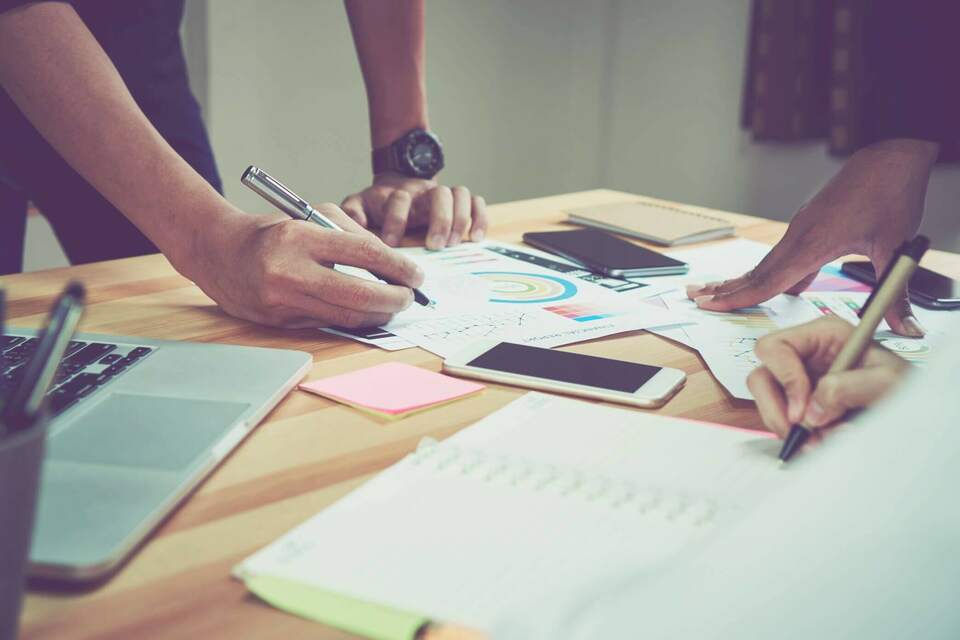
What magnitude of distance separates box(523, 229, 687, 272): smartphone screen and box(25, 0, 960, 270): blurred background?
6.73ft

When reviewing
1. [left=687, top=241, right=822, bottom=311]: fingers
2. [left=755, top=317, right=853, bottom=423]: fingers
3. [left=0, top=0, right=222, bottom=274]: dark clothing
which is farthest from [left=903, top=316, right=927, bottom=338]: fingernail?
[left=0, top=0, right=222, bottom=274]: dark clothing

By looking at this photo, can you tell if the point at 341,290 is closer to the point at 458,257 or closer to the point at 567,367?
the point at 567,367

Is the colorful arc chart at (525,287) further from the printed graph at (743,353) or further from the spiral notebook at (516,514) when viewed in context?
the spiral notebook at (516,514)

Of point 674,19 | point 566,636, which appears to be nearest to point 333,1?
point 674,19

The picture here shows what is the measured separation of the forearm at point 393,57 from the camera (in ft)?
4.43

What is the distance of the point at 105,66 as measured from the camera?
865 mm

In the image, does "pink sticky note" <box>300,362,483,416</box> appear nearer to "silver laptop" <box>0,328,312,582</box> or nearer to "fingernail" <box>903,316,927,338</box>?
"silver laptop" <box>0,328,312,582</box>

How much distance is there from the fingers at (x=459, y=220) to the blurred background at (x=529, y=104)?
197 centimetres

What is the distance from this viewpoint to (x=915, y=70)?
939 millimetres

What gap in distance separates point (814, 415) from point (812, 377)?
6 centimetres

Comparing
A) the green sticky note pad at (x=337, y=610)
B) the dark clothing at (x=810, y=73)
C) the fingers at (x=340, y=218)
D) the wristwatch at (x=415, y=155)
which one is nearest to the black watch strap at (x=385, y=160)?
the wristwatch at (x=415, y=155)

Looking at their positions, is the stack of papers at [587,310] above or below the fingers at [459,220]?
below

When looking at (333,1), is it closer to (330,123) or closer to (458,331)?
(330,123)

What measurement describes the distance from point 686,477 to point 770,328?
0.41 meters
